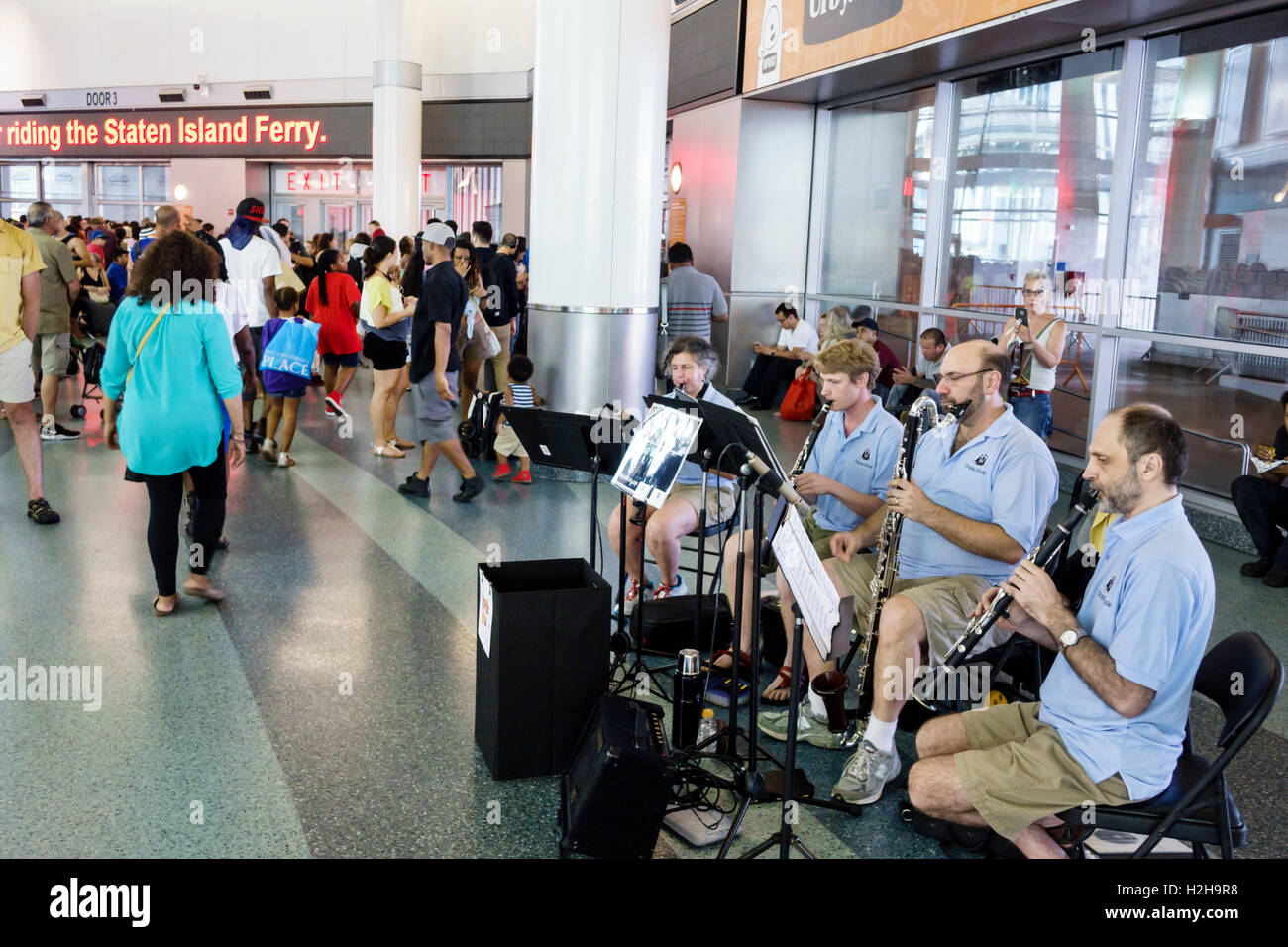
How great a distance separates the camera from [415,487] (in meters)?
7.16

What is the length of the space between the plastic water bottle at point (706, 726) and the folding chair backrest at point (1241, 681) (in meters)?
1.57

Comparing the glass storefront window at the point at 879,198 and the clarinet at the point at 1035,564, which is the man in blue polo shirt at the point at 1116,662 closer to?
the clarinet at the point at 1035,564

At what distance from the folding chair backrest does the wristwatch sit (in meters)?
0.36

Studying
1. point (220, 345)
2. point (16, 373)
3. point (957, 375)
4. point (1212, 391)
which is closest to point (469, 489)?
point (16, 373)

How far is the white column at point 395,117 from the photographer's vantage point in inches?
669

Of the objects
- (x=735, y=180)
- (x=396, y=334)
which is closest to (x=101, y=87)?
(x=735, y=180)

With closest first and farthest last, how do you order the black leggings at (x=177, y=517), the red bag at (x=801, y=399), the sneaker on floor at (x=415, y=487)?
the black leggings at (x=177, y=517) < the sneaker on floor at (x=415, y=487) < the red bag at (x=801, y=399)

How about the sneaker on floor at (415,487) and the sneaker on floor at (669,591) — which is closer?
the sneaker on floor at (669,591)

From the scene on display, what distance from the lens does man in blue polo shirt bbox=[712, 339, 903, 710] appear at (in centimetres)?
402

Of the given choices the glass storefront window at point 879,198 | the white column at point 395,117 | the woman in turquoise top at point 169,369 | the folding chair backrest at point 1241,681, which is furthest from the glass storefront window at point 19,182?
the folding chair backrest at point 1241,681
